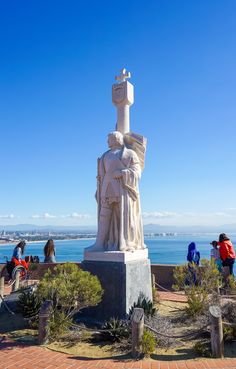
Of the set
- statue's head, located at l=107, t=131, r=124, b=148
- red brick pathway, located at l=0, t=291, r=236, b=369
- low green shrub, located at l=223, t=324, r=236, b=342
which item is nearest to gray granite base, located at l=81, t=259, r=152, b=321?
red brick pathway, located at l=0, t=291, r=236, b=369

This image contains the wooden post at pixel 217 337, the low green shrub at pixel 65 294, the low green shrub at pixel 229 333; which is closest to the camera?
the wooden post at pixel 217 337

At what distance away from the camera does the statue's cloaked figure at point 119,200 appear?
773 cm

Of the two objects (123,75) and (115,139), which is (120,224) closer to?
(115,139)

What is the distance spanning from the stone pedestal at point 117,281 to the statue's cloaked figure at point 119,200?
1.13 feet

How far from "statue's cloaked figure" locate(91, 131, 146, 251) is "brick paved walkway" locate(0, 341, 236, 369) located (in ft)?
9.10

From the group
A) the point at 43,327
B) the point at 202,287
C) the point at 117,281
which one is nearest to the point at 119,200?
the point at 117,281

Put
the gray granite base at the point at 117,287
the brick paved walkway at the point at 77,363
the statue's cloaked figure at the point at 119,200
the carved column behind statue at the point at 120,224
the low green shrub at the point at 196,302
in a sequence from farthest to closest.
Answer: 1. the statue's cloaked figure at the point at 119,200
2. the low green shrub at the point at 196,302
3. the carved column behind statue at the point at 120,224
4. the gray granite base at the point at 117,287
5. the brick paved walkway at the point at 77,363

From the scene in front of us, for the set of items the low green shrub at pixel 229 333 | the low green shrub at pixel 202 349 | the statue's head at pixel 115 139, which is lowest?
the low green shrub at pixel 202 349

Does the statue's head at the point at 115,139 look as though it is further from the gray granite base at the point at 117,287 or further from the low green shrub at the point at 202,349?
the low green shrub at the point at 202,349

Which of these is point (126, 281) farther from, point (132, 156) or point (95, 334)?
point (132, 156)

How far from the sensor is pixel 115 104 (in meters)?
8.68

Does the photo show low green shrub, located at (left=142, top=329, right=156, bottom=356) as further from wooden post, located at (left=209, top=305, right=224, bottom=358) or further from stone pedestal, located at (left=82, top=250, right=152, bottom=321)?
stone pedestal, located at (left=82, top=250, right=152, bottom=321)

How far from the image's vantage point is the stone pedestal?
22.8ft

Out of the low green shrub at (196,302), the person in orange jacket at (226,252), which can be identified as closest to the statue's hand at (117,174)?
the low green shrub at (196,302)
